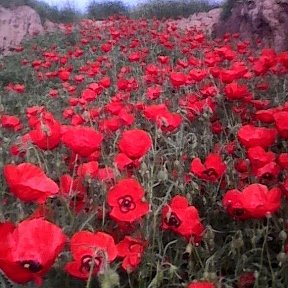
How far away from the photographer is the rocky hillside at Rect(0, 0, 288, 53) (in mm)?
6258

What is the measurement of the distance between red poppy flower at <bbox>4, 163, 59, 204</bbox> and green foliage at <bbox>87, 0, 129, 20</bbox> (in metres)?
13.0

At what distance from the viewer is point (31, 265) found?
3.93 ft

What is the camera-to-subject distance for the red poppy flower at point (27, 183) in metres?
1.41

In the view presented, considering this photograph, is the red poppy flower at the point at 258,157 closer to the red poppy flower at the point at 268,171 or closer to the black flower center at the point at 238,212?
the red poppy flower at the point at 268,171

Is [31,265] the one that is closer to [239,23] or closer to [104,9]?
[239,23]

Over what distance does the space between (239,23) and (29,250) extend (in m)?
7.07

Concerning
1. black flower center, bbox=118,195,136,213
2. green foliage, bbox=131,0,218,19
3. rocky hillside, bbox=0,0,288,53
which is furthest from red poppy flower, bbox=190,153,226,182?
green foliage, bbox=131,0,218,19

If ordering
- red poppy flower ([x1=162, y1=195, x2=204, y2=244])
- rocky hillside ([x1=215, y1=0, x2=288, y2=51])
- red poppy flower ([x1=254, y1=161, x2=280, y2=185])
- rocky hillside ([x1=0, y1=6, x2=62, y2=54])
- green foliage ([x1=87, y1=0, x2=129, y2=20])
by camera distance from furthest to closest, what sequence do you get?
green foliage ([x1=87, y1=0, x2=129, y2=20])
rocky hillside ([x1=0, y1=6, x2=62, y2=54])
rocky hillside ([x1=215, y1=0, x2=288, y2=51])
red poppy flower ([x1=254, y1=161, x2=280, y2=185])
red poppy flower ([x1=162, y1=195, x2=204, y2=244])

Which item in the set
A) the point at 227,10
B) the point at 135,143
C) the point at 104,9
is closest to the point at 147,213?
the point at 135,143

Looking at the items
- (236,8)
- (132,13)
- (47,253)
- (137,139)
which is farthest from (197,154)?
(132,13)

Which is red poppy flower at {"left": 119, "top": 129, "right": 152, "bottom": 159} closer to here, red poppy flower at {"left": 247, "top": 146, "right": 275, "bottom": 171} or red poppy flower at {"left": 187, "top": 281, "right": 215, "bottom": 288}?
red poppy flower at {"left": 247, "top": 146, "right": 275, "bottom": 171}

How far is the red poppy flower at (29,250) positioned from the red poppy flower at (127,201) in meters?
0.43

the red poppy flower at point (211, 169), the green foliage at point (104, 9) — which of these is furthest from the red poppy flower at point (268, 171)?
the green foliage at point (104, 9)

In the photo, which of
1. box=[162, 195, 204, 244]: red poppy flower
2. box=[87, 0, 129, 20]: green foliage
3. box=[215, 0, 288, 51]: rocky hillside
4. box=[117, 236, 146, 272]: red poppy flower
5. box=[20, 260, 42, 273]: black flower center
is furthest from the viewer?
box=[87, 0, 129, 20]: green foliage
